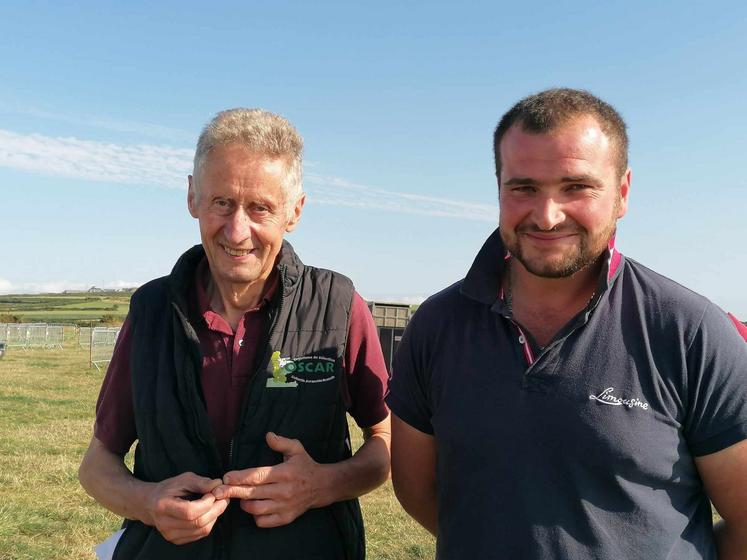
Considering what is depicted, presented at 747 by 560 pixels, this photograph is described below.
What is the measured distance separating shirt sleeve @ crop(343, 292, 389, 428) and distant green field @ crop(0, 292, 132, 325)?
202 ft

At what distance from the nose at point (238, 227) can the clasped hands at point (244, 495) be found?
0.70 meters

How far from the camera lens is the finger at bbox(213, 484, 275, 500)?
90.4 inches

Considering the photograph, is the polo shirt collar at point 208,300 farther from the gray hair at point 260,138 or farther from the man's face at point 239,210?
the gray hair at point 260,138

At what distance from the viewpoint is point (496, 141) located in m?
2.45

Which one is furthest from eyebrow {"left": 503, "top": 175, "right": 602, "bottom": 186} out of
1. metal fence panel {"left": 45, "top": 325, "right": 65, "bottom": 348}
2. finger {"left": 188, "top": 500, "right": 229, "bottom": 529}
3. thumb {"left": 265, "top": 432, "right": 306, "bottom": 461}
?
metal fence panel {"left": 45, "top": 325, "right": 65, "bottom": 348}

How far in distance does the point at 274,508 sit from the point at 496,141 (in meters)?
1.47

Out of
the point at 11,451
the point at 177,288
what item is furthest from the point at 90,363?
the point at 177,288

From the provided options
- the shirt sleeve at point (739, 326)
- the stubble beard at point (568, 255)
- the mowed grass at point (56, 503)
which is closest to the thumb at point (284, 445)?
the stubble beard at point (568, 255)

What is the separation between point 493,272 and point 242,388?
39.5 inches

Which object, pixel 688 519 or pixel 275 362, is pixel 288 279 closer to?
pixel 275 362

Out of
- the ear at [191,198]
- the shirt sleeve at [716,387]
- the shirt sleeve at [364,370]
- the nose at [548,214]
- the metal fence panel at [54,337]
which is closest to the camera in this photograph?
the shirt sleeve at [716,387]

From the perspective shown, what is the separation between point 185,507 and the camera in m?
2.25

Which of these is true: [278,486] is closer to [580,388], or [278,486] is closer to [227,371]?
[227,371]

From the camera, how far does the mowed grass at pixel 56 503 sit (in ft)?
22.6
